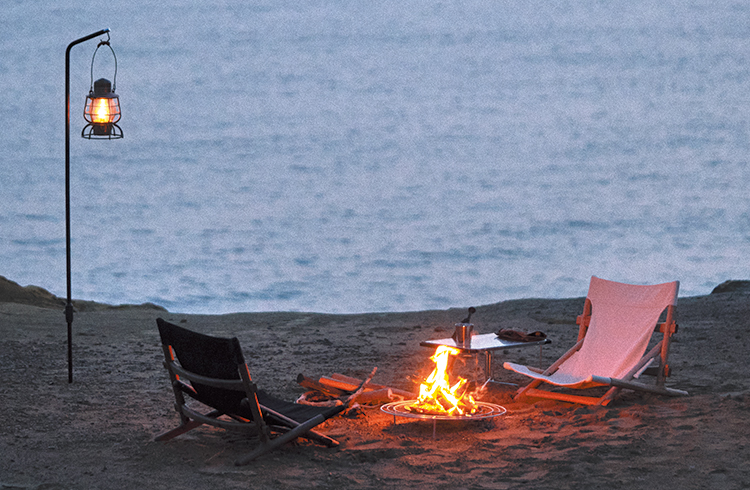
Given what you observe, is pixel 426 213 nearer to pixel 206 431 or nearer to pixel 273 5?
pixel 273 5

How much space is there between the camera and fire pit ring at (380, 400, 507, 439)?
13.9ft

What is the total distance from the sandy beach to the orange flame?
0.39ft

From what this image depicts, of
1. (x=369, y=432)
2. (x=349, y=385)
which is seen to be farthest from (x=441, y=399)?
(x=349, y=385)

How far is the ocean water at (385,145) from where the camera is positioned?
25344 mm

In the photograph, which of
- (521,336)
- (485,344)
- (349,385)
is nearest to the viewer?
(349,385)

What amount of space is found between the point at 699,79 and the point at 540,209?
23.9 feet

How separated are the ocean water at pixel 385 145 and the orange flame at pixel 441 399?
1805cm

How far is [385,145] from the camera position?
29.7 m

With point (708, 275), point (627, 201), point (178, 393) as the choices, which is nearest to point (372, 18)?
point (627, 201)

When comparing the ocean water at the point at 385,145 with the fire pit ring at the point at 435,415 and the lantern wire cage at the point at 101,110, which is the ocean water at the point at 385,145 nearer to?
the lantern wire cage at the point at 101,110

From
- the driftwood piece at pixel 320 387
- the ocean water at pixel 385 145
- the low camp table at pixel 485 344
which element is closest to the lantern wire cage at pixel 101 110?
the driftwood piece at pixel 320 387

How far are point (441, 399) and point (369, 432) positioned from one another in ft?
1.56

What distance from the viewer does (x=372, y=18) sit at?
2669 centimetres

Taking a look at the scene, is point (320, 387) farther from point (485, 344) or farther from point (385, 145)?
point (385, 145)
